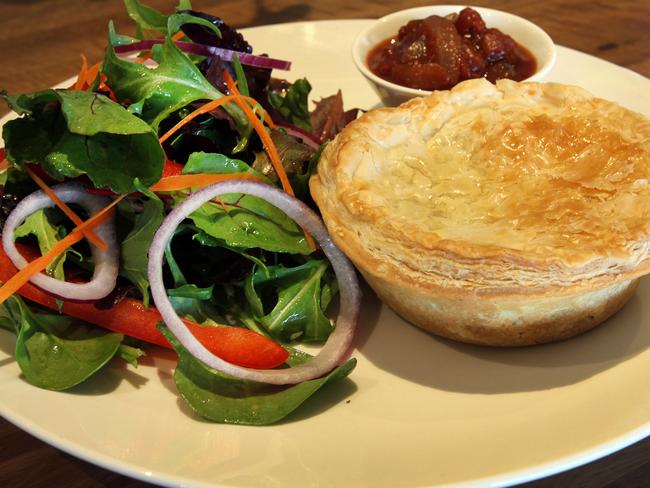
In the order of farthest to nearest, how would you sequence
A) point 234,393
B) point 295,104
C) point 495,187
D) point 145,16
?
point 295,104 → point 145,16 → point 495,187 → point 234,393

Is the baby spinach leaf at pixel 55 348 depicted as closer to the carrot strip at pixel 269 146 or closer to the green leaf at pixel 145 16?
the carrot strip at pixel 269 146

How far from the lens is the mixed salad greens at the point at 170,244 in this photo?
2559 millimetres

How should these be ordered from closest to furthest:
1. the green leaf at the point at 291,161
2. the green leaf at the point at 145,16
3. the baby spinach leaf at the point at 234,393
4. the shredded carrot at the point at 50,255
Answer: the baby spinach leaf at the point at 234,393 → the shredded carrot at the point at 50,255 → the green leaf at the point at 291,161 → the green leaf at the point at 145,16

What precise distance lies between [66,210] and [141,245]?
0.35m

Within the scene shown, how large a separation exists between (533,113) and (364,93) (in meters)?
1.58

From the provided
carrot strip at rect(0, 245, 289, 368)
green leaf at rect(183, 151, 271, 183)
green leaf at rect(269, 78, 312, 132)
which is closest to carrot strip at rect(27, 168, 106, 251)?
carrot strip at rect(0, 245, 289, 368)

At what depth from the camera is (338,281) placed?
2873 millimetres

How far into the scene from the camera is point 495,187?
261 centimetres

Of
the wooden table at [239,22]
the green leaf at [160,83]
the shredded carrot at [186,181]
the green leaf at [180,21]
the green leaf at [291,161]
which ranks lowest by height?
the wooden table at [239,22]

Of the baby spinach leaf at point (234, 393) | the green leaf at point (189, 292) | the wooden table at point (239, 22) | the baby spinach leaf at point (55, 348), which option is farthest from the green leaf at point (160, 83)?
the wooden table at point (239, 22)

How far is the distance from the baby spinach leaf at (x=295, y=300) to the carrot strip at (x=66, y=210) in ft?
2.25

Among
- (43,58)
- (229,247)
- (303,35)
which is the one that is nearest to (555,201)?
(229,247)

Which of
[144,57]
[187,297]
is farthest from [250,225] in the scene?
[144,57]

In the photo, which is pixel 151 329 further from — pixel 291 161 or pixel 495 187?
pixel 495 187
